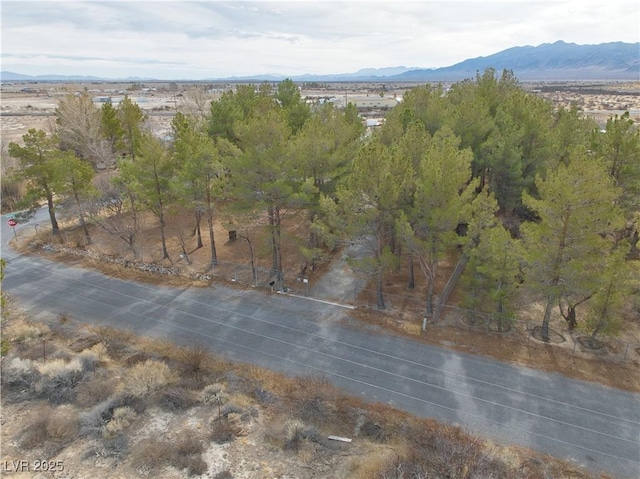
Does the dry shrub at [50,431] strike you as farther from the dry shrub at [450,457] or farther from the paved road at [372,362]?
the dry shrub at [450,457]

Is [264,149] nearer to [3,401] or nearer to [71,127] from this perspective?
[3,401]

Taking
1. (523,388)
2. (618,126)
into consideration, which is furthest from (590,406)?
(618,126)

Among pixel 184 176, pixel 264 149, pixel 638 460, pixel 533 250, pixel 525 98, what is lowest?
pixel 638 460

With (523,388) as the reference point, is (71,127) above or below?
above

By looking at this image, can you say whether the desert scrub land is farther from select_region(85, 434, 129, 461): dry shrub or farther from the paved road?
the paved road

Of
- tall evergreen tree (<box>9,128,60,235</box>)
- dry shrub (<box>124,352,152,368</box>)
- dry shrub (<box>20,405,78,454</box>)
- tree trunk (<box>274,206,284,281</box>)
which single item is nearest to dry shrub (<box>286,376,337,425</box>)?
dry shrub (<box>124,352,152,368</box>)

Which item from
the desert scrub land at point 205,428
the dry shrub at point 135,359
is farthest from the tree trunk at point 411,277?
the dry shrub at point 135,359
